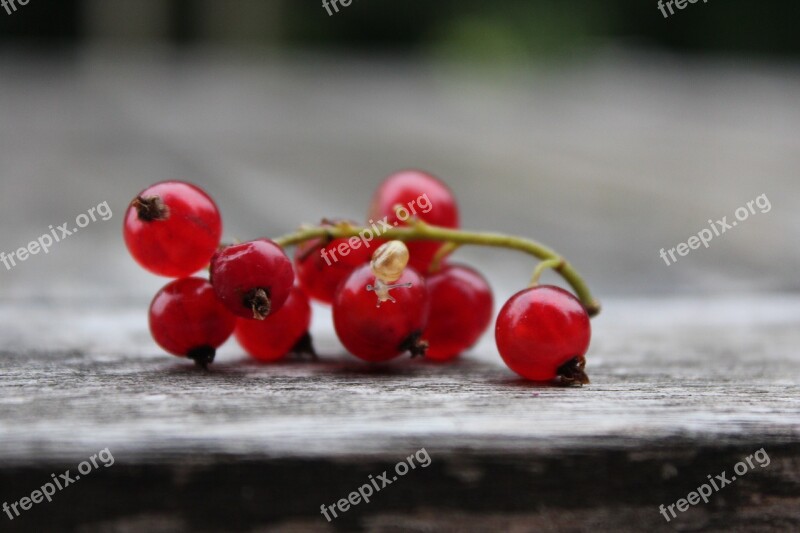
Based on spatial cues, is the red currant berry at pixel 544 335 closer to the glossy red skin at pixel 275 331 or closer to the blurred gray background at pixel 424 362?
the blurred gray background at pixel 424 362

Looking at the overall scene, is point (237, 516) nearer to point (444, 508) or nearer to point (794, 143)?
point (444, 508)

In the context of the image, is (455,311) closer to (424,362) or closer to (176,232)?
(424,362)

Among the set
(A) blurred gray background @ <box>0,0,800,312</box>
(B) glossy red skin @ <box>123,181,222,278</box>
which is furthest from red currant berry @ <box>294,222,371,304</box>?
(A) blurred gray background @ <box>0,0,800,312</box>

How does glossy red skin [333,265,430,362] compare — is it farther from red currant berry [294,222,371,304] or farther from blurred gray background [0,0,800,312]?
blurred gray background [0,0,800,312]

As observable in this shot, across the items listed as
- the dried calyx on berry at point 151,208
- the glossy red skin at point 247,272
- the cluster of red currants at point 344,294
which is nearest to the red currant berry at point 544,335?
the cluster of red currants at point 344,294

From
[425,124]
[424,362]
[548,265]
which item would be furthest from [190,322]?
[425,124]

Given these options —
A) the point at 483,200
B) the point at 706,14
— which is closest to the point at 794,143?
the point at 483,200
